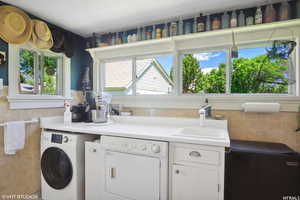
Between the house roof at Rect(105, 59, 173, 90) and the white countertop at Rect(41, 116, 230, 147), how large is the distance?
0.60m

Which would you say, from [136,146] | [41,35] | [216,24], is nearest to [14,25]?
[41,35]

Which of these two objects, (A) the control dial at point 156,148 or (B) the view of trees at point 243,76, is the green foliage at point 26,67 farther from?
(B) the view of trees at point 243,76

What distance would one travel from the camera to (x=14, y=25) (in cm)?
174

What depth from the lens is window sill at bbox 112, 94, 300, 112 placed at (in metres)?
1.72

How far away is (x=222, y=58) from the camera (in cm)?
207

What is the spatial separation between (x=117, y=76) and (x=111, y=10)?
40.5 inches

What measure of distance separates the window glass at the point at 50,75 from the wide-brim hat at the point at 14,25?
0.47m

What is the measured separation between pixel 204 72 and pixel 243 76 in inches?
18.1

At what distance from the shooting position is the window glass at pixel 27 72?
1995 mm

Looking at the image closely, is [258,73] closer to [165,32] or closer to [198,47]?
[198,47]

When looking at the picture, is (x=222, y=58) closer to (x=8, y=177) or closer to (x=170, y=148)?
(x=170, y=148)

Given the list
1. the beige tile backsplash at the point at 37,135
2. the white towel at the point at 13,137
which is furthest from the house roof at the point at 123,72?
the white towel at the point at 13,137

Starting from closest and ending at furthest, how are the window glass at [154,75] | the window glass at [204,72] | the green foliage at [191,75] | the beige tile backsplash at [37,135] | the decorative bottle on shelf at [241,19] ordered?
the beige tile backsplash at [37,135] → the decorative bottle on shelf at [241,19] → the window glass at [204,72] → the green foliage at [191,75] → the window glass at [154,75]

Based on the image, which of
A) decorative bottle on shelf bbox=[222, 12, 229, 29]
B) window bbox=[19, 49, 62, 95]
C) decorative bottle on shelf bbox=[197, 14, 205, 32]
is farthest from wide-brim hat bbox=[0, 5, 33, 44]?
decorative bottle on shelf bbox=[222, 12, 229, 29]
